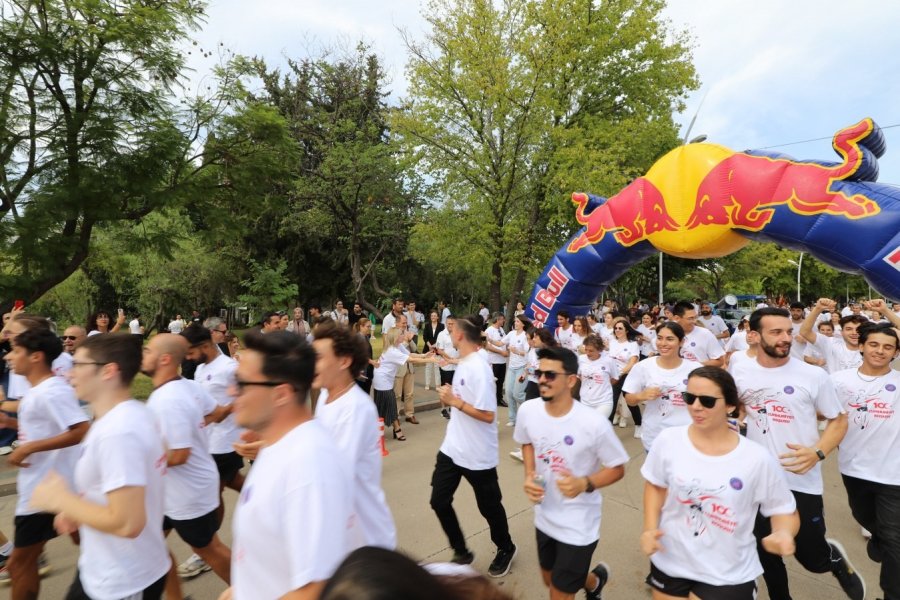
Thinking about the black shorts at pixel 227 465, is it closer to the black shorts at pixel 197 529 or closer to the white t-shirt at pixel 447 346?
the black shorts at pixel 197 529

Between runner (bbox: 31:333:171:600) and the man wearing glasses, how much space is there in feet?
2.10

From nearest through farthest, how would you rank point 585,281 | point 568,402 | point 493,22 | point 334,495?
point 334,495 → point 568,402 → point 585,281 → point 493,22

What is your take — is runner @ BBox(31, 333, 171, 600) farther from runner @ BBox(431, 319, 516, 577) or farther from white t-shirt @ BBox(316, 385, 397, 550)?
runner @ BBox(431, 319, 516, 577)

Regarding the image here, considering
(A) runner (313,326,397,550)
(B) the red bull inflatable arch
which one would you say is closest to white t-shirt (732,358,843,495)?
(A) runner (313,326,397,550)

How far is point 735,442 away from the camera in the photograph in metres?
2.34

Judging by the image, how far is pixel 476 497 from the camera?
3688mm

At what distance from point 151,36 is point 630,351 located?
898 centimetres

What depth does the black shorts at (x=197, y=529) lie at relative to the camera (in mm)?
3012

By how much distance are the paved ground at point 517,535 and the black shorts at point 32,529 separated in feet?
3.10

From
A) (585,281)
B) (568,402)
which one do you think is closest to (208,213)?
(585,281)

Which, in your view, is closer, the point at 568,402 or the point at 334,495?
the point at 334,495

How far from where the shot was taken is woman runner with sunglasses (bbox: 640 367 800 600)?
222cm

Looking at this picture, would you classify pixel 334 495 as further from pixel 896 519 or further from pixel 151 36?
pixel 151 36

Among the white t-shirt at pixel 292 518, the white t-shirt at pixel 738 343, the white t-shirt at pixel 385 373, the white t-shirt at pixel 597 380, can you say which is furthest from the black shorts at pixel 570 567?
the white t-shirt at pixel 738 343
